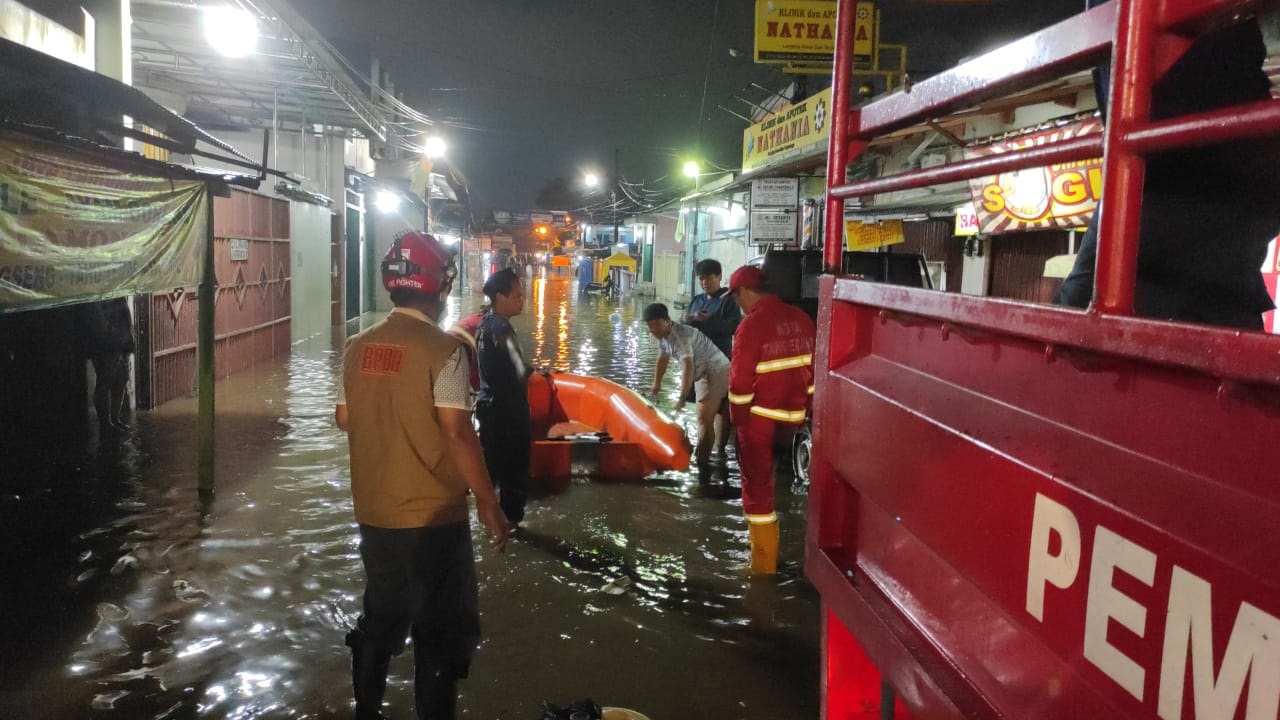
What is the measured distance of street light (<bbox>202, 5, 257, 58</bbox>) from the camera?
10.8 meters

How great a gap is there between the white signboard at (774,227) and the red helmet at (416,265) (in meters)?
13.9

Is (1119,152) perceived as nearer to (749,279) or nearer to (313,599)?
(749,279)

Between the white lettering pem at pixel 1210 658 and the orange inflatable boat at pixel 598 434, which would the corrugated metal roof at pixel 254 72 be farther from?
the white lettering pem at pixel 1210 658

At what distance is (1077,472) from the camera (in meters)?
1.34

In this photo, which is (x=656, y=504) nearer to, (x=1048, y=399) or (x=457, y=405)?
(x=457, y=405)

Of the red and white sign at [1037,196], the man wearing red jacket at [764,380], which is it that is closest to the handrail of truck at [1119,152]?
the man wearing red jacket at [764,380]

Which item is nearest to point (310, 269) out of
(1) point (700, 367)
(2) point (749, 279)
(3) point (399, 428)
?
(1) point (700, 367)

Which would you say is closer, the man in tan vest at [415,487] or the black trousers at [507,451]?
the man in tan vest at [415,487]

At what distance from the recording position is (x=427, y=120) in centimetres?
2230

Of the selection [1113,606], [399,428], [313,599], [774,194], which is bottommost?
[313,599]

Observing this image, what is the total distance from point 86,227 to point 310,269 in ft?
42.5

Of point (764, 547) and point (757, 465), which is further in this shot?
→ point (764, 547)

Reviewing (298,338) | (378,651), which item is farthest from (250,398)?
(378,651)

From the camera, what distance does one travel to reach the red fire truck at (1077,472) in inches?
42.0
